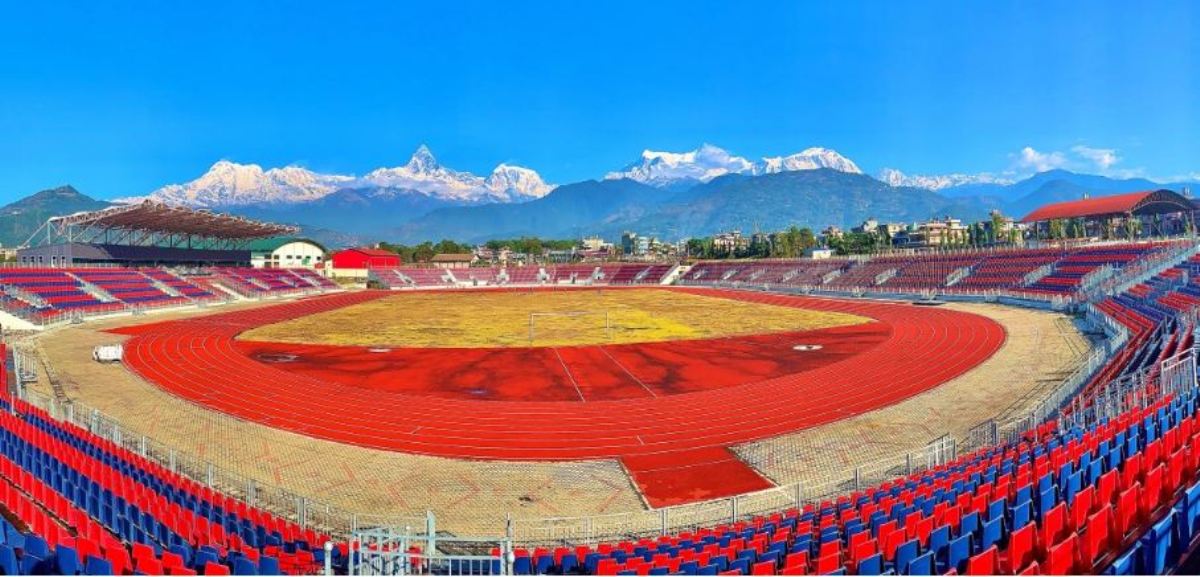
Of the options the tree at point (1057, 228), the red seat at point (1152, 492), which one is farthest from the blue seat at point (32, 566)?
the tree at point (1057, 228)

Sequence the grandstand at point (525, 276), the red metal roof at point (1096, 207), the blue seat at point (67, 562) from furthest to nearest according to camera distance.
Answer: the grandstand at point (525, 276) < the red metal roof at point (1096, 207) < the blue seat at point (67, 562)

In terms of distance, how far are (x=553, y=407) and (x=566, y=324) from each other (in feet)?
90.6

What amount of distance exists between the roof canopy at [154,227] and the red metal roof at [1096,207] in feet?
422

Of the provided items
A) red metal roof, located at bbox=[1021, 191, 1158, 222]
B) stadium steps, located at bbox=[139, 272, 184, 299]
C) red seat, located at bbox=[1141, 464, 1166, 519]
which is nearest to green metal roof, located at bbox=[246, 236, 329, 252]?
stadium steps, located at bbox=[139, 272, 184, 299]

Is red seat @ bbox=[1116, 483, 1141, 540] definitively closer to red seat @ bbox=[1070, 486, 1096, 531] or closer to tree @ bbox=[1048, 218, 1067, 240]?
red seat @ bbox=[1070, 486, 1096, 531]

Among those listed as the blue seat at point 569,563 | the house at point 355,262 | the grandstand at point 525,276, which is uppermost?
the house at point 355,262

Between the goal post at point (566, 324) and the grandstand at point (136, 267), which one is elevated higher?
the grandstand at point (136, 267)

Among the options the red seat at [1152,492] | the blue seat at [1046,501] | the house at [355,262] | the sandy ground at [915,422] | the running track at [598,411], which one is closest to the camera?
the red seat at [1152,492]

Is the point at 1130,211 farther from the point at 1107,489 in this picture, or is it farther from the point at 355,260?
the point at 355,260

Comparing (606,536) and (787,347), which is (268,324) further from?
(606,536)

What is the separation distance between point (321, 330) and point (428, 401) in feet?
89.3

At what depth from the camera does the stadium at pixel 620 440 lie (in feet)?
28.6

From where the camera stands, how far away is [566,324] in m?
51.6

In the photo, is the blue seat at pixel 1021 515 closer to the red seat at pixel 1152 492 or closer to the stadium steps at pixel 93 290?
the red seat at pixel 1152 492
